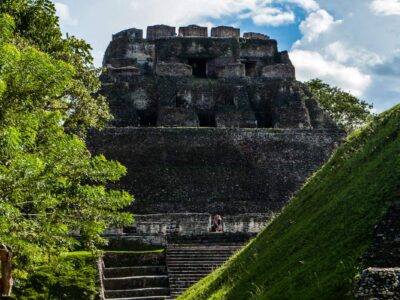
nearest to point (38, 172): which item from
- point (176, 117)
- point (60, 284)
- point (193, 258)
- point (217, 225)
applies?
point (60, 284)

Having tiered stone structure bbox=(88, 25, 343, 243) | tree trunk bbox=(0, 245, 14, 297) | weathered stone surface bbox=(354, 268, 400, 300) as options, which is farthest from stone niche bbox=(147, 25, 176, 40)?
weathered stone surface bbox=(354, 268, 400, 300)

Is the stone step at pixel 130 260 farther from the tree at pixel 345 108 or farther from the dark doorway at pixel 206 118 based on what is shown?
the tree at pixel 345 108

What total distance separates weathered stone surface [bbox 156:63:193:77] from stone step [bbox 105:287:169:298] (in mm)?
17065

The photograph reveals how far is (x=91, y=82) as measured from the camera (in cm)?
1541

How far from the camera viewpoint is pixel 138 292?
12984 millimetres

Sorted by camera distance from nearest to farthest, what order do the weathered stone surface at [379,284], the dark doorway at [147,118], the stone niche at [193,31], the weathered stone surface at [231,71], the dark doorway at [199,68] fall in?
the weathered stone surface at [379,284], the dark doorway at [147,118], the weathered stone surface at [231,71], the dark doorway at [199,68], the stone niche at [193,31]

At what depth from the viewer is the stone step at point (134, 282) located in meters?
13.2

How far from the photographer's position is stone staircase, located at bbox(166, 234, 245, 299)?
44.8 ft

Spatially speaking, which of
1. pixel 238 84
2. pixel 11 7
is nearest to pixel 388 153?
pixel 11 7

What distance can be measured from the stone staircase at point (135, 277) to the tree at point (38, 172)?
359 centimetres

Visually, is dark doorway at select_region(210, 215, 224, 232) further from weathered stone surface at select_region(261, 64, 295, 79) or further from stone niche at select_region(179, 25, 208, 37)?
stone niche at select_region(179, 25, 208, 37)

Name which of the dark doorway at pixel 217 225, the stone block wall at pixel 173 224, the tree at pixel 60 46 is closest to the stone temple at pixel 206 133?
the stone block wall at pixel 173 224

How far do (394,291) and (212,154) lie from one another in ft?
56.4

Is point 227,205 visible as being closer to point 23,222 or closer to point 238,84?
point 238,84
